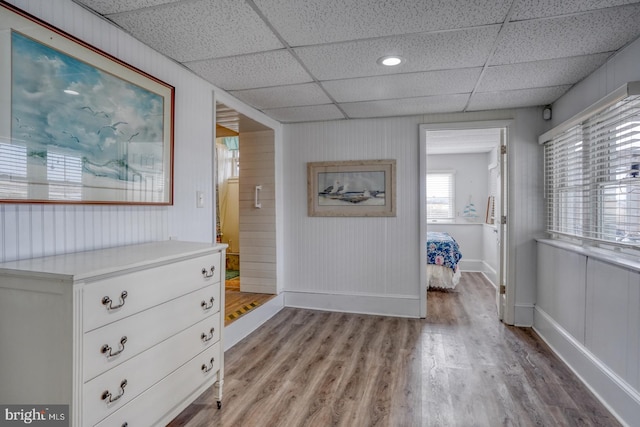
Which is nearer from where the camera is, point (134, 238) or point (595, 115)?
point (134, 238)

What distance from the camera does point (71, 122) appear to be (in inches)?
62.6

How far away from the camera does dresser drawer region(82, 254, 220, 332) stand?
1249 mm

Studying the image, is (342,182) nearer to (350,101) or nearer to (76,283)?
(350,101)

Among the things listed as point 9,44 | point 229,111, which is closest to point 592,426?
point 9,44

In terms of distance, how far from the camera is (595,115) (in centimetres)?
244

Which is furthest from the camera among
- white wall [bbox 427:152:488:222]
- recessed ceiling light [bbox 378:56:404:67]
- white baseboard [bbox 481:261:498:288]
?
white wall [bbox 427:152:488:222]

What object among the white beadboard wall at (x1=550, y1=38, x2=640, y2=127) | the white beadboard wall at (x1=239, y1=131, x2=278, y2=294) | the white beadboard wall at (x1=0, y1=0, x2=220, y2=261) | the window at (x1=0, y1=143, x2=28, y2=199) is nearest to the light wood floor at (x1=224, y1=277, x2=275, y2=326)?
the white beadboard wall at (x1=239, y1=131, x2=278, y2=294)

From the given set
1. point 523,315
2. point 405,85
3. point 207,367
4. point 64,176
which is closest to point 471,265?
point 523,315

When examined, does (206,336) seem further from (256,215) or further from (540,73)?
(540,73)

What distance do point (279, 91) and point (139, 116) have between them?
1.28 metres

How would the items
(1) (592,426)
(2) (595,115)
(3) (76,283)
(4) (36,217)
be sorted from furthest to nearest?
1. (2) (595,115)
2. (1) (592,426)
3. (4) (36,217)
4. (3) (76,283)

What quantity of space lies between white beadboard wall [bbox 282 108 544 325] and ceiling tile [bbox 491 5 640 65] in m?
1.40

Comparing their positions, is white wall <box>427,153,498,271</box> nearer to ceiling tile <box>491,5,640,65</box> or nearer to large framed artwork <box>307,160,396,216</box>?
large framed artwork <box>307,160,396,216</box>

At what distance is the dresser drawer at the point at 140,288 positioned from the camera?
1.25 meters
